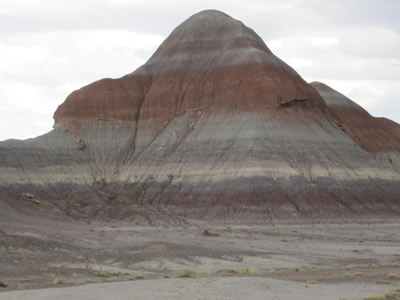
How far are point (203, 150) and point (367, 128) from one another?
1816 inches

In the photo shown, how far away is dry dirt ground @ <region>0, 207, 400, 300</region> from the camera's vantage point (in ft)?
101

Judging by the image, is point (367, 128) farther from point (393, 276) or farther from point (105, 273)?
point (105, 273)

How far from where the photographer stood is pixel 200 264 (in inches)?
1811

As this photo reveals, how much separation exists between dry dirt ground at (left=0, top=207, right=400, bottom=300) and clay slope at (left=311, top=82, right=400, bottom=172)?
57.0m

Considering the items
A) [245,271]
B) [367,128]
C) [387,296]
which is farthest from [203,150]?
[387,296]

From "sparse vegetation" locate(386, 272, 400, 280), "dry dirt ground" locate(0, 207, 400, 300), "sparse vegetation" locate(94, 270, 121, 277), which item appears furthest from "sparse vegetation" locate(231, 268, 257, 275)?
"sparse vegetation" locate(386, 272, 400, 280)

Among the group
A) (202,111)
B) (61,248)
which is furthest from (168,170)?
(61,248)

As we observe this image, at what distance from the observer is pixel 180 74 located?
127m

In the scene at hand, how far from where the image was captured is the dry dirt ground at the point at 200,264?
30.7 metres

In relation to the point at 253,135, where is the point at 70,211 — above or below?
below

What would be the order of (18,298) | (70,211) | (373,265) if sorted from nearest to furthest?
(18,298), (373,265), (70,211)

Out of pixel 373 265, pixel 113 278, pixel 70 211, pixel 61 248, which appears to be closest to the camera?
pixel 113 278

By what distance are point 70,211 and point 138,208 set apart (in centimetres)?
816

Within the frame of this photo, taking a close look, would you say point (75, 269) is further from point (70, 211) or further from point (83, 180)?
point (83, 180)
